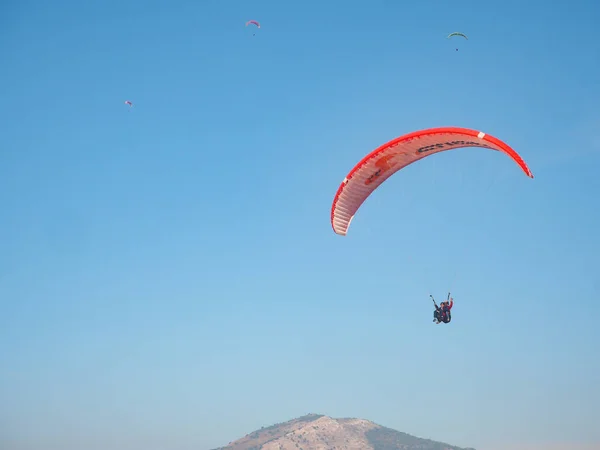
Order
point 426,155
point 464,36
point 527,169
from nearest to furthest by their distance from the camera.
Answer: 1. point 527,169
2. point 464,36
3. point 426,155

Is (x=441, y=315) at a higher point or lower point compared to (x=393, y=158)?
lower

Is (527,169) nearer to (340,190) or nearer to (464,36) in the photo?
(464,36)

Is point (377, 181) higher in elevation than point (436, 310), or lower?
higher

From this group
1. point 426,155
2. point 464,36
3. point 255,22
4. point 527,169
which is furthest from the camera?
point 255,22

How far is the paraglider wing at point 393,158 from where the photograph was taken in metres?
32.0

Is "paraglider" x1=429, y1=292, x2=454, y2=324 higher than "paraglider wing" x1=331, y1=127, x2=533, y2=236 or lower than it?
lower

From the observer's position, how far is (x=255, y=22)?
147 feet

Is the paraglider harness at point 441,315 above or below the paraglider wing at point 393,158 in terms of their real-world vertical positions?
below

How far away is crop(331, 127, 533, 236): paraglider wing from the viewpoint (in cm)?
3195

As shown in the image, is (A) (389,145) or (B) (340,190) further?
(B) (340,190)

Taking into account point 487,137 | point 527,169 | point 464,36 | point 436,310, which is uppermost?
point 464,36

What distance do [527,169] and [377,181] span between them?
11.6 m

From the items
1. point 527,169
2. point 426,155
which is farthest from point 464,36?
point 527,169

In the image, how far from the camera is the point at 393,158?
121 feet
